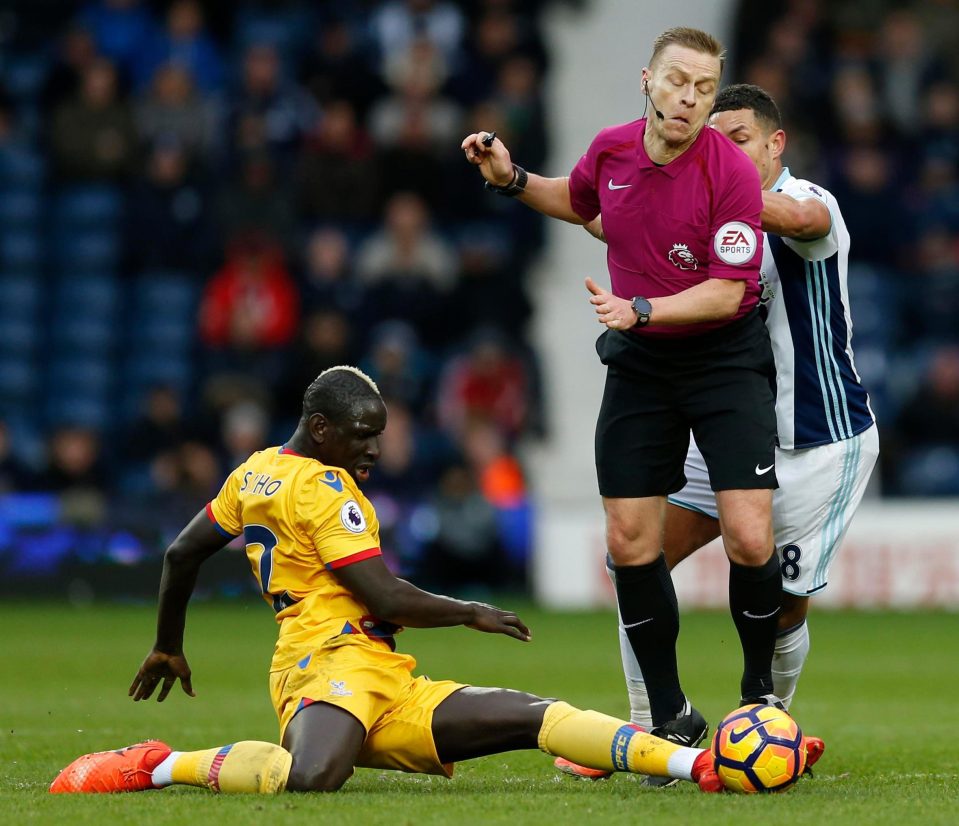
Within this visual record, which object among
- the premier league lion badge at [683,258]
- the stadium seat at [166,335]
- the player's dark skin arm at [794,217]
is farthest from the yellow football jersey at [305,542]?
the stadium seat at [166,335]

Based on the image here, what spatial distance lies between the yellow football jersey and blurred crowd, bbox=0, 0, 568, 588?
7709 millimetres

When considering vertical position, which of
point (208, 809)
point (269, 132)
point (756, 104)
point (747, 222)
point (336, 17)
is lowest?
point (208, 809)

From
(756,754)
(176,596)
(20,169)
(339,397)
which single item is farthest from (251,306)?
(756,754)

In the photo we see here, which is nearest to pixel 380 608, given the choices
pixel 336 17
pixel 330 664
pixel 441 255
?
pixel 330 664

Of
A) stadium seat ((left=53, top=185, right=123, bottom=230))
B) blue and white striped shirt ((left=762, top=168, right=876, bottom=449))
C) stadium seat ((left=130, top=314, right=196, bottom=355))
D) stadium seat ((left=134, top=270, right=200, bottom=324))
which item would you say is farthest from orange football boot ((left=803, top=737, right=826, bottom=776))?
stadium seat ((left=53, top=185, right=123, bottom=230))

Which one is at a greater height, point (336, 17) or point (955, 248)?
point (336, 17)

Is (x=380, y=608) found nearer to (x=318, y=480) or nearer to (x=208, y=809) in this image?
(x=318, y=480)

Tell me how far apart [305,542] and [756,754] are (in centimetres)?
148

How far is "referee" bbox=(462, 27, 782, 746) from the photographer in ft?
17.8

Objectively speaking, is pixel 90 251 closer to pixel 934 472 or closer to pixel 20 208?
pixel 20 208

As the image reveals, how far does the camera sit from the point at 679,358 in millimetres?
5617

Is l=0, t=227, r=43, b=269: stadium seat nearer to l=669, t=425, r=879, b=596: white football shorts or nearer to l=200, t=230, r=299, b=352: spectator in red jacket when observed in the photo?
l=200, t=230, r=299, b=352: spectator in red jacket

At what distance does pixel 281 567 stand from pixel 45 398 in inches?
393

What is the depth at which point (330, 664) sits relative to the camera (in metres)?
5.25
